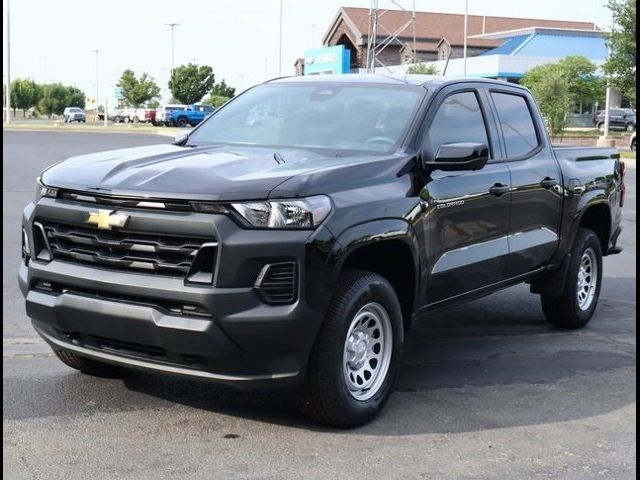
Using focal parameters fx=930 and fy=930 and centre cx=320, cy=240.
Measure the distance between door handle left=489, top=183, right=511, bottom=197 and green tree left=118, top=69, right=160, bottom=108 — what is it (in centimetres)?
8457

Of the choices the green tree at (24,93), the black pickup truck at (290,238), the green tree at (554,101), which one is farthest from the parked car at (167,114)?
the black pickup truck at (290,238)

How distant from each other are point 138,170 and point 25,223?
0.77 metres

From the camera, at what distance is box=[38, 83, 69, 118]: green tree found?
4852 inches

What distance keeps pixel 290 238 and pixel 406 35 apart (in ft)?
276

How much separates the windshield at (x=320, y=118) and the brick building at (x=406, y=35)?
7256cm

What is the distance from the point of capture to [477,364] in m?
6.36

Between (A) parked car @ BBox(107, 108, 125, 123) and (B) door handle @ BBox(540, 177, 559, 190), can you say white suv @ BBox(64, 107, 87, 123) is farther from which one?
(B) door handle @ BBox(540, 177, 559, 190)

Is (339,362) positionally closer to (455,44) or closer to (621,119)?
(621,119)

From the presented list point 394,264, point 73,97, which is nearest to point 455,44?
point 73,97

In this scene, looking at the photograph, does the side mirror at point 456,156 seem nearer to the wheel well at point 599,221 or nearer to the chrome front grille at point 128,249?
the chrome front grille at point 128,249

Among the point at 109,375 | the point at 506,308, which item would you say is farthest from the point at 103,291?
the point at 506,308

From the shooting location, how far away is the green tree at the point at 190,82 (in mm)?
85375

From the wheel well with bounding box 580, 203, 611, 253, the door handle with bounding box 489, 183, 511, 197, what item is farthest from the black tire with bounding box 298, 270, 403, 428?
the wheel well with bounding box 580, 203, 611, 253

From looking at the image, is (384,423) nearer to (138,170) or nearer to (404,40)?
(138,170)
